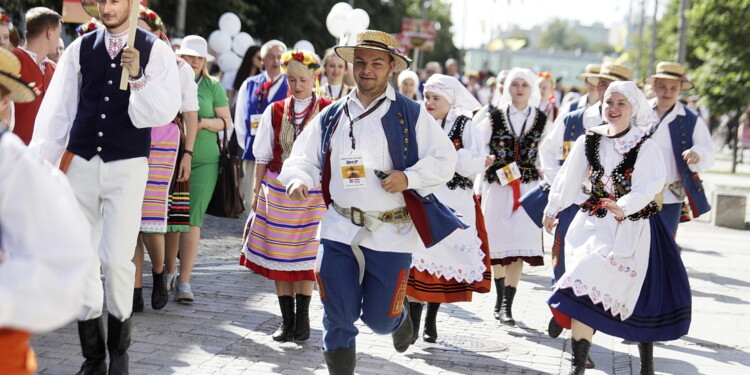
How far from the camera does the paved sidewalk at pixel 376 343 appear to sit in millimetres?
6254

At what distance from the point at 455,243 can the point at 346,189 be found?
210 centimetres

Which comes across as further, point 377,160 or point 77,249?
point 377,160

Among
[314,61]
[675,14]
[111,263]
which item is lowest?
[111,263]

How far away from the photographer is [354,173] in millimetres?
5195

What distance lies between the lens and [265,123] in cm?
725

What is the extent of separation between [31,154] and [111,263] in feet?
8.81

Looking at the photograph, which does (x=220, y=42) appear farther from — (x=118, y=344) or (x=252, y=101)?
(x=118, y=344)

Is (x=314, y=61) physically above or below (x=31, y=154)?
above

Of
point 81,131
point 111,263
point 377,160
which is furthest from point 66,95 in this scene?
point 377,160

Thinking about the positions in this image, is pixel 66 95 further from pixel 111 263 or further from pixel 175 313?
pixel 175 313

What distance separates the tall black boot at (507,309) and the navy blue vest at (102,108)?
3460 mm

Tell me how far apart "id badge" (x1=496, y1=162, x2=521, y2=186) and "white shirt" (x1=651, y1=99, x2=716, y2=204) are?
116 centimetres

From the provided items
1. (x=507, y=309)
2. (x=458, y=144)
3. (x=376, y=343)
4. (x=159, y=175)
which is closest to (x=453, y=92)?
(x=458, y=144)

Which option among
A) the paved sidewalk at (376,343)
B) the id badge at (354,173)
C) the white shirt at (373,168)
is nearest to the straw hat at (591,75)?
the paved sidewalk at (376,343)
